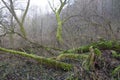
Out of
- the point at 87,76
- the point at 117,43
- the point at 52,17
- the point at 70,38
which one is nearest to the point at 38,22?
the point at 52,17

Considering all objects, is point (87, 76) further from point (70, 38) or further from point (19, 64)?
point (70, 38)

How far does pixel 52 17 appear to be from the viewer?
21.1 metres

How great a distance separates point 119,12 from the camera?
1998 cm

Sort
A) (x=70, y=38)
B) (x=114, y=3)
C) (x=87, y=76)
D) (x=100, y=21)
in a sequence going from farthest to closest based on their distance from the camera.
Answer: (x=114, y=3), (x=100, y=21), (x=70, y=38), (x=87, y=76)

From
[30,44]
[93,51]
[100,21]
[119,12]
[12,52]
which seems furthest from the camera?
[119,12]

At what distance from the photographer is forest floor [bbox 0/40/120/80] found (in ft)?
17.2

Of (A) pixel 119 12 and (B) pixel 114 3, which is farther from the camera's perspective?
(B) pixel 114 3

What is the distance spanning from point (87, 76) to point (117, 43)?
2.48m

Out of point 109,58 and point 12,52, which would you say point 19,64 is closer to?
point 12,52

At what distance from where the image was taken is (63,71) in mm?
7070

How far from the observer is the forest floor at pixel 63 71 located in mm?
5230

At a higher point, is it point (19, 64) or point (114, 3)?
point (114, 3)

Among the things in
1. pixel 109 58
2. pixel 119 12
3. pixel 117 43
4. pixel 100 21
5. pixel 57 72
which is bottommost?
pixel 57 72

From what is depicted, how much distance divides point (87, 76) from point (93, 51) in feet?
2.75
